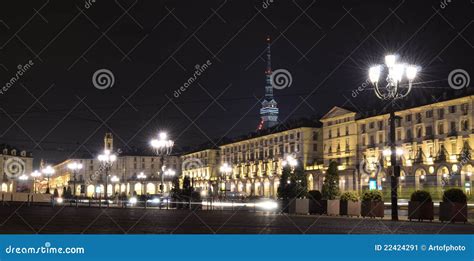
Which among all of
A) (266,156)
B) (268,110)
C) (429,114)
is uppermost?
(268,110)

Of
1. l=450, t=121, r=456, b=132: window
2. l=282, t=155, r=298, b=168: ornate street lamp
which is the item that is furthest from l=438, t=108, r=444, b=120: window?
l=282, t=155, r=298, b=168: ornate street lamp

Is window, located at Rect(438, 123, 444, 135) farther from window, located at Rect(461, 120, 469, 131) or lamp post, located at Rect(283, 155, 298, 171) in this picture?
lamp post, located at Rect(283, 155, 298, 171)

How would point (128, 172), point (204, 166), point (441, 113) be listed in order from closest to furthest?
1. point (441, 113)
2. point (204, 166)
3. point (128, 172)

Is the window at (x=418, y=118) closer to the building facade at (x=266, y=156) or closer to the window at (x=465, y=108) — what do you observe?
the window at (x=465, y=108)

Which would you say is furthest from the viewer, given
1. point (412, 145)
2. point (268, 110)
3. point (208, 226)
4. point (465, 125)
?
point (268, 110)

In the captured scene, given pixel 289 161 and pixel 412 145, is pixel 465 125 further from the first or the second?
pixel 289 161

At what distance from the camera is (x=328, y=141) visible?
9719cm

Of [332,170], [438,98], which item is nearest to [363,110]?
[438,98]

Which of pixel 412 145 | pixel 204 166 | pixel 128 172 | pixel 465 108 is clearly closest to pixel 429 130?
pixel 412 145

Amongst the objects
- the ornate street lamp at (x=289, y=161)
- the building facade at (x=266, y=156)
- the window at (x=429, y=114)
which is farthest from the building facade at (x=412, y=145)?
the ornate street lamp at (x=289, y=161)

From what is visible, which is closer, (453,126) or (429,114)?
(453,126)

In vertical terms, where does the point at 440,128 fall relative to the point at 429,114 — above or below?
below
